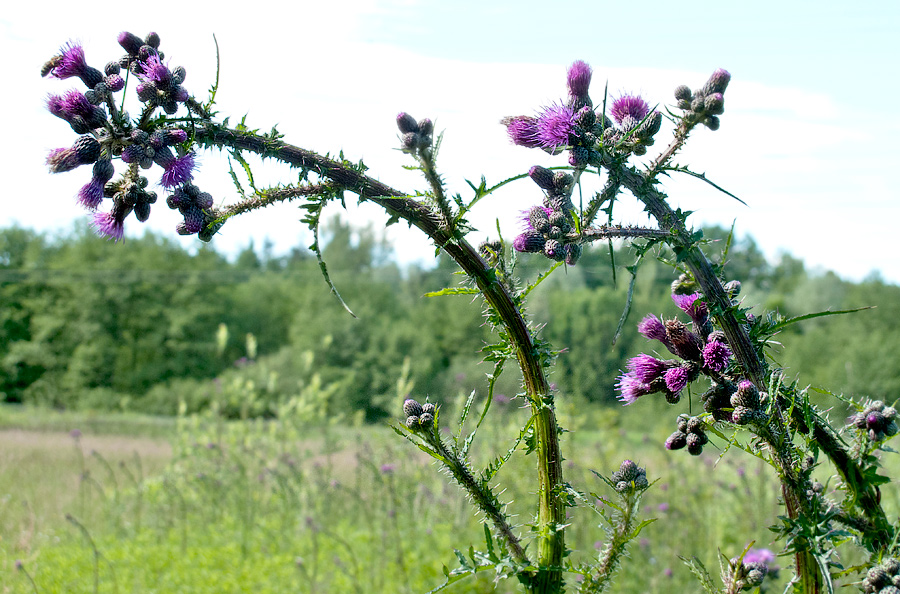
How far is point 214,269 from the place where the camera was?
92.2ft

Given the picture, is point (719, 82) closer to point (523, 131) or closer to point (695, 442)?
point (523, 131)

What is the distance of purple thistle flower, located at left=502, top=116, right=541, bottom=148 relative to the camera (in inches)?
52.7

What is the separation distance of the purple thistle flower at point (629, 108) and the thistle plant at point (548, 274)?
10 cm

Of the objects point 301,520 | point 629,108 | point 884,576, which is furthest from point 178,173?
point 301,520

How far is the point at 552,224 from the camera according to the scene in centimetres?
120

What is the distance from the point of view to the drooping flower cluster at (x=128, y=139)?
1.19 m

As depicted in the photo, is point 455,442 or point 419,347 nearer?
point 455,442

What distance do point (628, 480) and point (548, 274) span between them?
0.41 m

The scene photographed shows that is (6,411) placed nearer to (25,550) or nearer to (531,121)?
(25,550)

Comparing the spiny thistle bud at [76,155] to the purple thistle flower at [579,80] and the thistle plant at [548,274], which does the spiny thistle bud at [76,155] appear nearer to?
the thistle plant at [548,274]

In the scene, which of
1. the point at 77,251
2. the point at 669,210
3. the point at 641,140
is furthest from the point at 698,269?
the point at 77,251

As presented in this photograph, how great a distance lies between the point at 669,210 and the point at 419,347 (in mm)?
20616

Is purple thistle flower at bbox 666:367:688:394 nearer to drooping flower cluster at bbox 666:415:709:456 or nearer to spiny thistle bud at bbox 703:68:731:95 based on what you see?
drooping flower cluster at bbox 666:415:709:456

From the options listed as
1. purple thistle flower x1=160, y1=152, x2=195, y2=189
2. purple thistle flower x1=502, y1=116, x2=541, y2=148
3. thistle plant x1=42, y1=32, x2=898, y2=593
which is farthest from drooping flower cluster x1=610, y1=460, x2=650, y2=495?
purple thistle flower x1=160, y1=152, x2=195, y2=189
